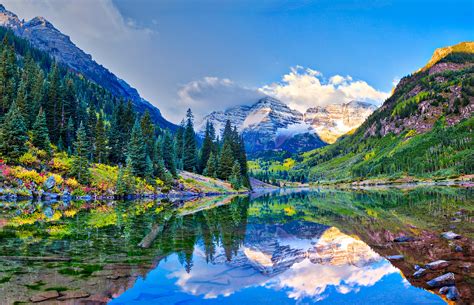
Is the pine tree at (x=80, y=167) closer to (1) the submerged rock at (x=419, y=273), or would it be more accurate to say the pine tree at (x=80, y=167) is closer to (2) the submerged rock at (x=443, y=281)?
(1) the submerged rock at (x=419, y=273)

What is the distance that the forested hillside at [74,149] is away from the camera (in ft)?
203

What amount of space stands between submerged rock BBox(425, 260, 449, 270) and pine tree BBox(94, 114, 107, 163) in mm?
82132

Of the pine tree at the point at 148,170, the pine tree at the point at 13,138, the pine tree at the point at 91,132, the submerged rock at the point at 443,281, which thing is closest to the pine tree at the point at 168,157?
the pine tree at the point at 148,170

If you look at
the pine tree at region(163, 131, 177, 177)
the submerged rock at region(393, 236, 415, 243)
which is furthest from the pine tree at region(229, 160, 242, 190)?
the submerged rock at region(393, 236, 415, 243)

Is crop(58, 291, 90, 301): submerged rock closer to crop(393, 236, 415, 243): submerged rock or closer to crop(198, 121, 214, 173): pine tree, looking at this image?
crop(393, 236, 415, 243): submerged rock

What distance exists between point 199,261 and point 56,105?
84.2 metres

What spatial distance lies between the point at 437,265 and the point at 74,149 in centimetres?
8544

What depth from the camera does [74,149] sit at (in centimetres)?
8369

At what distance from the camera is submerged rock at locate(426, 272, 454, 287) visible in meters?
12.1

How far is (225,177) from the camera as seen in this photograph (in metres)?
121

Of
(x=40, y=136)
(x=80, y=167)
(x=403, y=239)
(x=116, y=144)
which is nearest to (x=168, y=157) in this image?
(x=116, y=144)

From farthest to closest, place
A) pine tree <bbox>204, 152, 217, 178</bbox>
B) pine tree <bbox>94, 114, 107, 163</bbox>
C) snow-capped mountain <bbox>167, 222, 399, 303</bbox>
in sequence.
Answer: pine tree <bbox>204, 152, 217, 178</bbox>, pine tree <bbox>94, 114, 107, 163</bbox>, snow-capped mountain <bbox>167, 222, 399, 303</bbox>

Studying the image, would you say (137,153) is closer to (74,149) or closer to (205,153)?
(74,149)

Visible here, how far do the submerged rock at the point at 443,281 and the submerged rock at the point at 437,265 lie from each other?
156 centimetres
